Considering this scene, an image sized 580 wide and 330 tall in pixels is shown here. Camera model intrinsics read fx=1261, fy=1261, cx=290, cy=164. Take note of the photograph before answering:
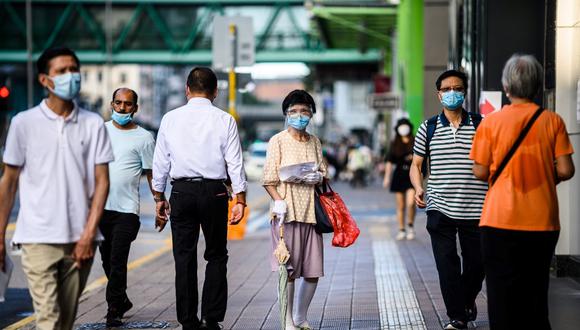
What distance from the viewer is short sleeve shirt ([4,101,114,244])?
6.55m

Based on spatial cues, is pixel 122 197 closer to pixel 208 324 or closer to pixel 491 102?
pixel 208 324

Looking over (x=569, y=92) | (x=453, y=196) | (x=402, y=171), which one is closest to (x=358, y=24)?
(x=402, y=171)

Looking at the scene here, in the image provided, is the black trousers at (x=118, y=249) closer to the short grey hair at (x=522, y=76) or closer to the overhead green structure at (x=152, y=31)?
the short grey hair at (x=522, y=76)

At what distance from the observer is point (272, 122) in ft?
595

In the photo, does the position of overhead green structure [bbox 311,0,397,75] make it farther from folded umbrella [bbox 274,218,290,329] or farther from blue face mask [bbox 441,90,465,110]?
folded umbrella [bbox 274,218,290,329]

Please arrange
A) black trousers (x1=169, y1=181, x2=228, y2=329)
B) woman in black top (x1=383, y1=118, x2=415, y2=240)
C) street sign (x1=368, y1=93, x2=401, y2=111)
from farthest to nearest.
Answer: street sign (x1=368, y1=93, x2=401, y2=111)
woman in black top (x1=383, y1=118, x2=415, y2=240)
black trousers (x1=169, y1=181, x2=228, y2=329)

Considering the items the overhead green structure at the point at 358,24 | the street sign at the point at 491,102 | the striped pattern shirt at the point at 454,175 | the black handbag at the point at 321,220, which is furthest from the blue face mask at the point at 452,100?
the overhead green structure at the point at 358,24

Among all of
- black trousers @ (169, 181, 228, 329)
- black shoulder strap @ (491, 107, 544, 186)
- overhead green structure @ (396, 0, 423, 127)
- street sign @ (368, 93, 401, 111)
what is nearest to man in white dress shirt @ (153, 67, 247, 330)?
black trousers @ (169, 181, 228, 329)

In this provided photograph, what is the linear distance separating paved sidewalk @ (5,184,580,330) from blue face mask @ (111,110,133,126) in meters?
1.61

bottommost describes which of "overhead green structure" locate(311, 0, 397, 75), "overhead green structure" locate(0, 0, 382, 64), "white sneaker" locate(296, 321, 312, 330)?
"white sneaker" locate(296, 321, 312, 330)

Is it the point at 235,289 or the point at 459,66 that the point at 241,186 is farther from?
the point at 459,66

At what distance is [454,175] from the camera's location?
30.1 ft

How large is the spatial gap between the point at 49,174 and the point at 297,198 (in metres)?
2.89

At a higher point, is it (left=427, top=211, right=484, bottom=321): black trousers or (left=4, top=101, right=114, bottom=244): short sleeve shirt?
(left=4, top=101, right=114, bottom=244): short sleeve shirt
